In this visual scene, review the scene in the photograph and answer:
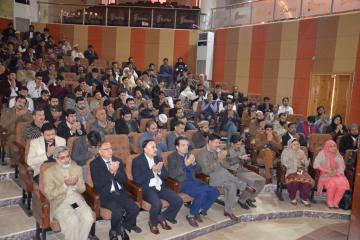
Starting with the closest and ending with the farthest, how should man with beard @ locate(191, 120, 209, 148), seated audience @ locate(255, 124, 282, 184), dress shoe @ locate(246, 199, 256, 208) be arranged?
dress shoe @ locate(246, 199, 256, 208) < seated audience @ locate(255, 124, 282, 184) < man with beard @ locate(191, 120, 209, 148)

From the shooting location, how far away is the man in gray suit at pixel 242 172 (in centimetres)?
513

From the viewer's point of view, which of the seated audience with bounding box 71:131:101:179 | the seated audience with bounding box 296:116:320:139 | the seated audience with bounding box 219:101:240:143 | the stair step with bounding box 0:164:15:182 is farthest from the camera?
the seated audience with bounding box 219:101:240:143

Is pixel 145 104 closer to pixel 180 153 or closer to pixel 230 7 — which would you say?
pixel 180 153

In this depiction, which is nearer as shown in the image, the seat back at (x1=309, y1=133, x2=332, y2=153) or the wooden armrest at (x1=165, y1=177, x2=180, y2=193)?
the wooden armrest at (x1=165, y1=177, x2=180, y2=193)

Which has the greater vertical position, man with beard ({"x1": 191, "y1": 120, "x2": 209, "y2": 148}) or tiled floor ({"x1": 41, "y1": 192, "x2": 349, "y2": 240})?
man with beard ({"x1": 191, "y1": 120, "x2": 209, "y2": 148})

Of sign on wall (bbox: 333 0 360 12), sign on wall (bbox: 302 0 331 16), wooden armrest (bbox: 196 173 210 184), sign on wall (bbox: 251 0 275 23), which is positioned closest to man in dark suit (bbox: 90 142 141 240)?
wooden armrest (bbox: 196 173 210 184)

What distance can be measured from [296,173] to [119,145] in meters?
2.75

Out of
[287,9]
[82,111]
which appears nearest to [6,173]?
[82,111]

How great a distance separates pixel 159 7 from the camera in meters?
13.0

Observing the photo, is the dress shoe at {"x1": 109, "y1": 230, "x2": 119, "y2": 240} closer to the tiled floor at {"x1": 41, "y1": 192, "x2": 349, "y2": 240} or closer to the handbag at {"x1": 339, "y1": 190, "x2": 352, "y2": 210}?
the tiled floor at {"x1": 41, "y1": 192, "x2": 349, "y2": 240}

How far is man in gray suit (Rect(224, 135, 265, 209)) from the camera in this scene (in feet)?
16.8

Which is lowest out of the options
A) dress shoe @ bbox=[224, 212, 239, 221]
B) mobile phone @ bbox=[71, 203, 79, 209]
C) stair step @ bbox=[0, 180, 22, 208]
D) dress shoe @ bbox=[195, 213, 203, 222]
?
dress shoe @ bbox=[224, 212, 239, 221]

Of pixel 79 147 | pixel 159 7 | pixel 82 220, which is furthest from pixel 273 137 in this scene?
pixel 159 7

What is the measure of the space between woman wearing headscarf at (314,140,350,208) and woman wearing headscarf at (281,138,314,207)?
0.22m
